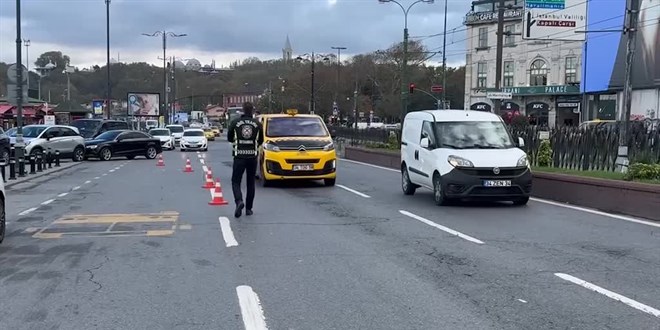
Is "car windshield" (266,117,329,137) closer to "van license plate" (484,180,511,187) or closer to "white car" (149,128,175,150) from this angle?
"van license plate" (484,180,511,187)

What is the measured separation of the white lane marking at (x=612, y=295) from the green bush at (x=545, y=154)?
11875 mm

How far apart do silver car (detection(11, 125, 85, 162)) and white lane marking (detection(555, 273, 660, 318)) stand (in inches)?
1130

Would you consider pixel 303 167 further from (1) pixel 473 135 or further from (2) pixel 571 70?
(2) pixel 571 70

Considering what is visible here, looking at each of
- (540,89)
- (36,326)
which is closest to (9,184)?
(36,326)

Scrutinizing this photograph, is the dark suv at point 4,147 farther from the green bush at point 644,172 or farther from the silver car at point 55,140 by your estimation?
the green bush at point 644,172

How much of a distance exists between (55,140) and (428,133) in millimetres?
23657

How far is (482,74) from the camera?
86375mm

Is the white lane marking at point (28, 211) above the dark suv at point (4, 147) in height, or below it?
below

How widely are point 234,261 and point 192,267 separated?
55cm

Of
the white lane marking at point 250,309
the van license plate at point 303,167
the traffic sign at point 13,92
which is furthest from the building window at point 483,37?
the white lane marking at point 250,309

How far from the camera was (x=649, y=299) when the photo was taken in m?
6.65

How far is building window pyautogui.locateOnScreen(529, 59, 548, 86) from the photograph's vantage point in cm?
8006

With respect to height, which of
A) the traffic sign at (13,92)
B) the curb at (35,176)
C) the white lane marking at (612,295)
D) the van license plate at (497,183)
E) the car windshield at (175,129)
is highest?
the traffic sign at (13,92)

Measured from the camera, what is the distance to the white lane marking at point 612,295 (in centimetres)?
624
